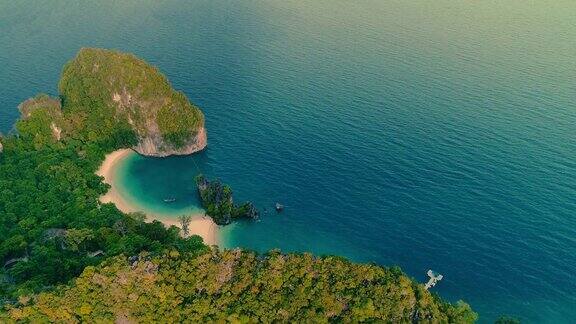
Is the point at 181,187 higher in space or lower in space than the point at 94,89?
lower

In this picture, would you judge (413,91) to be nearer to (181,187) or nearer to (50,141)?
(181,187)

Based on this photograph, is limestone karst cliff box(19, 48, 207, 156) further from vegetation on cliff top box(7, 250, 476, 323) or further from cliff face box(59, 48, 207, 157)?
vegetation on cliff top box(7, 250, 476, 323)

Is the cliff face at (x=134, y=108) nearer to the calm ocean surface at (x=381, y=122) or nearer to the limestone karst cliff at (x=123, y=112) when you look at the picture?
the limestone karst cliff at (x=123, y=112)

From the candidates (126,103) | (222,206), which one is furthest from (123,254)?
(126,103)

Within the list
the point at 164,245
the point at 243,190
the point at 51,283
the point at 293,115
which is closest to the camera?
the point at 51,283

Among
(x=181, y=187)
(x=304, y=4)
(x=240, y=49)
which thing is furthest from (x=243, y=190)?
(x=304, y=4)

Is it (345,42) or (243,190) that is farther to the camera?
(345,42)

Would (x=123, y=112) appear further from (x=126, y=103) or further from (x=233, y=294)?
(x=233, y=294)
